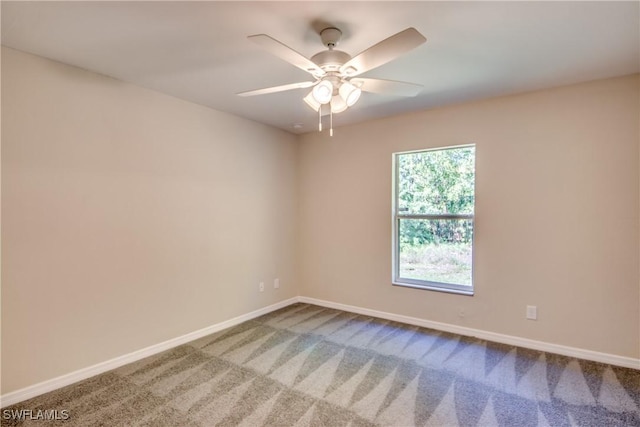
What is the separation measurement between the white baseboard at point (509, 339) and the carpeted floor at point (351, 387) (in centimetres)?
10

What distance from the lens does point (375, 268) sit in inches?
155

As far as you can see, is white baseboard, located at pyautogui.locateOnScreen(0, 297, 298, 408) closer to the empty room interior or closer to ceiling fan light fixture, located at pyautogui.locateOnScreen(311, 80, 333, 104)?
the empty room interior

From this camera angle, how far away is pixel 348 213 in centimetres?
414

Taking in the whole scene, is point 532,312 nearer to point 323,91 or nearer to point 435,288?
point 435,288

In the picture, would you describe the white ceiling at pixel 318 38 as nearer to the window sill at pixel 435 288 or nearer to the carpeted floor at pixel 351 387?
the window sill at pixel 435 288

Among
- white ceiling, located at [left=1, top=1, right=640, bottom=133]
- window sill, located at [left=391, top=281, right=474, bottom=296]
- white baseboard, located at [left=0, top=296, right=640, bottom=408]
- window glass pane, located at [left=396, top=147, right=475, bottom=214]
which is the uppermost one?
white ceiling, located at [left=1, top=1, right=640, bottom=133]

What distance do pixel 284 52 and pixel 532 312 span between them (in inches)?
122

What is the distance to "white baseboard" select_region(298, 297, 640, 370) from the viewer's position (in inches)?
104

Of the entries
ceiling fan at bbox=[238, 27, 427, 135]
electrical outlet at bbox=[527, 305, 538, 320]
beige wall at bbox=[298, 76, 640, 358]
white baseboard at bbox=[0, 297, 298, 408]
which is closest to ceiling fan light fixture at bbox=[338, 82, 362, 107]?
ceiling fan at bbox=[238, 27, 427, 135]

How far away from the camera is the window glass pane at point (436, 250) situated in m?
3.41

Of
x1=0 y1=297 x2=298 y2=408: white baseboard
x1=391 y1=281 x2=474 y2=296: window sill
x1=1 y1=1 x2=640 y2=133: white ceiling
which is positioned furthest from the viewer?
x1=391 y1=281 x2=474 y2=296: window sill

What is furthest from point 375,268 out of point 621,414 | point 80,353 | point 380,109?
point 80,353

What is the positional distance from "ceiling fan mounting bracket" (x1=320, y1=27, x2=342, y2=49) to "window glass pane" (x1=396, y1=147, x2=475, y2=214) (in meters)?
2.02

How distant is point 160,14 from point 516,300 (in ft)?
11.9
